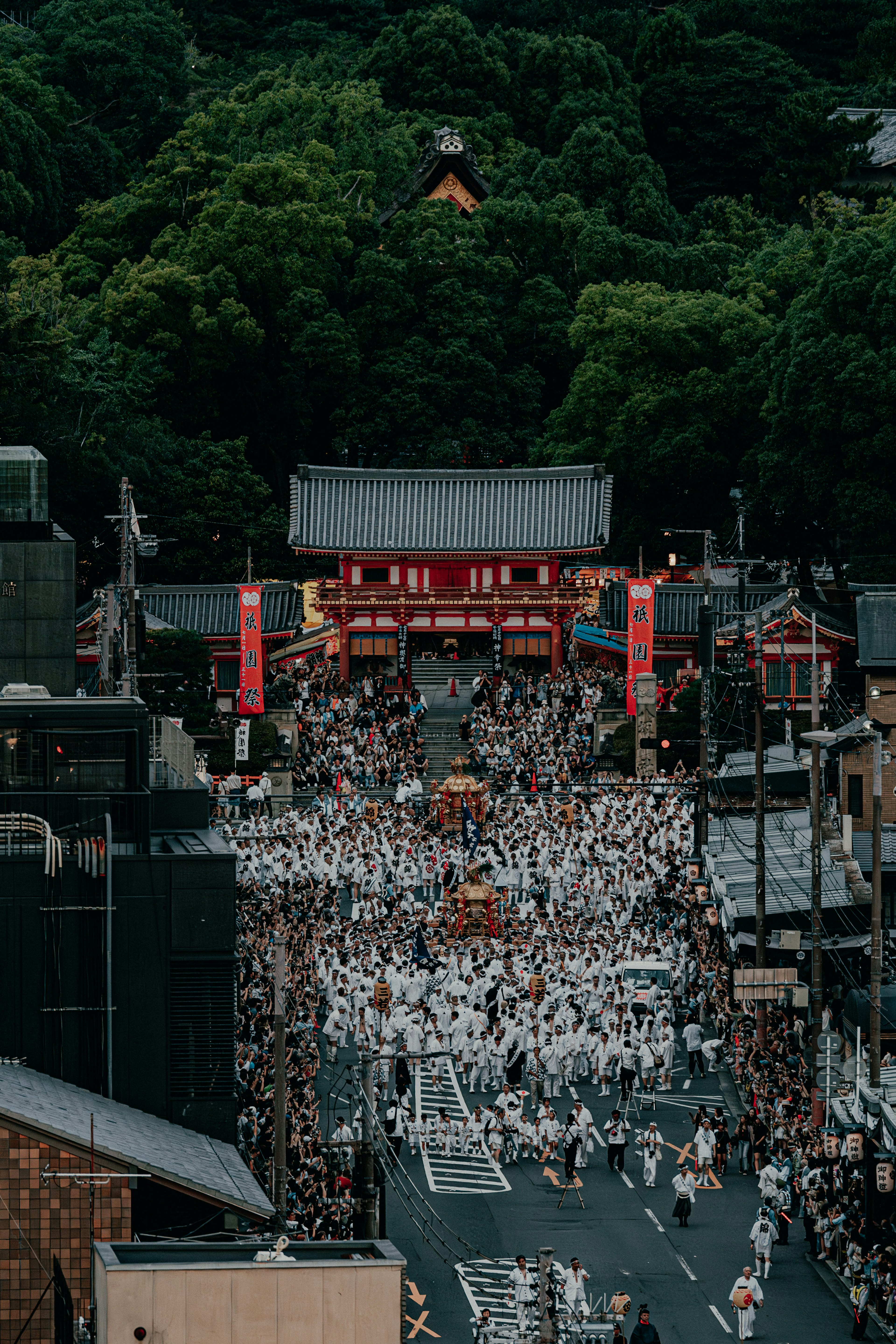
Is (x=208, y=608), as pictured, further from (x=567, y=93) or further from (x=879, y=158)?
(x=879, y=158)

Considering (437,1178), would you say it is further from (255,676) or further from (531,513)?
(531,513)

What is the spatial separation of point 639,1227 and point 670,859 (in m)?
14.7

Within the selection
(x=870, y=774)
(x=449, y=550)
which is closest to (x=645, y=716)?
(x=449, y=550)

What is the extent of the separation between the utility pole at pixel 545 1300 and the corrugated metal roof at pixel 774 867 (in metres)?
13.2

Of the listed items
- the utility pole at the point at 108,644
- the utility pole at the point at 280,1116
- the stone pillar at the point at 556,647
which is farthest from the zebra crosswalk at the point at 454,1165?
the stone pillar at the point at 556,647

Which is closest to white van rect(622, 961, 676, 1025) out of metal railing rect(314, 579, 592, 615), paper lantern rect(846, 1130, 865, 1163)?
paper lantern rect(846, 1130, 865, 1163)

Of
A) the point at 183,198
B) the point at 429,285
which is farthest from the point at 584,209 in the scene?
the point at 183,198

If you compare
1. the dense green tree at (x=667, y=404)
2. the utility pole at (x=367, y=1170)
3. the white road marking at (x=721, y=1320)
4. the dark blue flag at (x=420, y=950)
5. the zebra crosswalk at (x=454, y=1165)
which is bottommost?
the white road marking at (x=721, y=1320)

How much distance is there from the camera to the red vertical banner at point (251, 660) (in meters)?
50.6

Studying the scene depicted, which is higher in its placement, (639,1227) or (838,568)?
(838,568)

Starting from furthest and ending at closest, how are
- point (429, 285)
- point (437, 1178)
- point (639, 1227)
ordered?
1. point (429, 285)
2. point (437, 1178)
3. point (639, 1227)

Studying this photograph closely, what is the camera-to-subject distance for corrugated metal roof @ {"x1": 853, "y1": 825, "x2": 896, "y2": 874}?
34.4 m

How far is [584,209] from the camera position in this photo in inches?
2894

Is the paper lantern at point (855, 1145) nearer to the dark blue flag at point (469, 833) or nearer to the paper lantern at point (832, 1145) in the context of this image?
the paper lantern at point (832, 1145)
